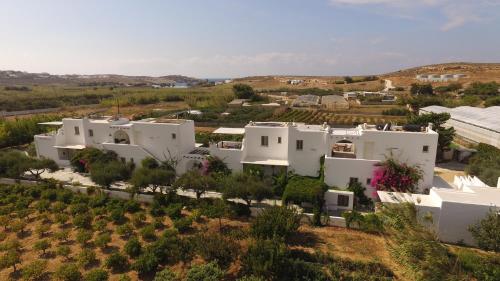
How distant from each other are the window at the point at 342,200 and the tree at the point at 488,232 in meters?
8.10

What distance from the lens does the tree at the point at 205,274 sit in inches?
560

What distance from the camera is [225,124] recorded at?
56.2 metres

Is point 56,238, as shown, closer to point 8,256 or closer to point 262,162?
point 8,256

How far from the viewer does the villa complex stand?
23.7 meters

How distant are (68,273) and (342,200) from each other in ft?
63.3

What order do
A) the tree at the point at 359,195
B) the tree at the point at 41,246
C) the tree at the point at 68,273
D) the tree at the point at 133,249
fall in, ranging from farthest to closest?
the tree at the point at 359,195 < the tree at the point at 41,246 < the tree at the point at 133,249 < the tree at the point at 68,273

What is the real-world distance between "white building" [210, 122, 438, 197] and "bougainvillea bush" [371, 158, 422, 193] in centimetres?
73

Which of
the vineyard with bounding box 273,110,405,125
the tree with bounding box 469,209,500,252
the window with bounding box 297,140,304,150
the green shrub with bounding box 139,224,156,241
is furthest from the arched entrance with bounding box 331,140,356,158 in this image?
the vineyard with bounding box 273,110,405,125

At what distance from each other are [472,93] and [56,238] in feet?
337

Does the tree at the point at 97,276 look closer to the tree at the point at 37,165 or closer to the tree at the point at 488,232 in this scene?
the tree at the point at 37,165

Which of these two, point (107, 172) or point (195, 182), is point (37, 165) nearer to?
point (107, 172)

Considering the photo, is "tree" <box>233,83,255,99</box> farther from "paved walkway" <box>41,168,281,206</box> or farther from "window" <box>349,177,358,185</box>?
"window" <box>349,177,358,185</box>

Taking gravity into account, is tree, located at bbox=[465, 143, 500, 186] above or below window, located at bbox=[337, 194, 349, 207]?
above

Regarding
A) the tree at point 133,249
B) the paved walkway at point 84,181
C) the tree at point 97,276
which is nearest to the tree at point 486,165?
the paved walkway at point 84,181
